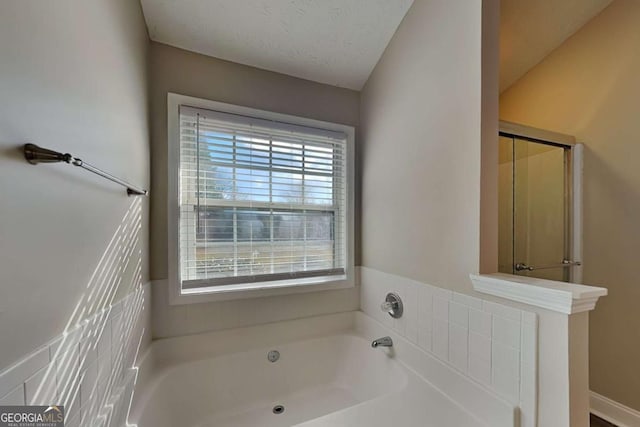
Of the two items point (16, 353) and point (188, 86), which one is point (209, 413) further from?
point (188, 86)

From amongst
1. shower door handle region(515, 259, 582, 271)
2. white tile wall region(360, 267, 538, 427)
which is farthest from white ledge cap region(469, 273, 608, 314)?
shower door handle region(515, 259, 582, 271)

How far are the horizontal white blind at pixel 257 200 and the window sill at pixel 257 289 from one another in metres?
0.05

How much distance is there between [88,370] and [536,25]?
311cm

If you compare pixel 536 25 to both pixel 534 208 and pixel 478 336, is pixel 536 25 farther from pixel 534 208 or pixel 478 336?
pixel 478 336

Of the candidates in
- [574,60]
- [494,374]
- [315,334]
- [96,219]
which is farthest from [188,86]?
[574,60]

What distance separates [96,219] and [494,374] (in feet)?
5.42

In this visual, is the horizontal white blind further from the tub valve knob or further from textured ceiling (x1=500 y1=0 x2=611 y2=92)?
textured ceiling (x1=500 y1=0 x2=611 y2=92)

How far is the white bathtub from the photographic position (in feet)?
4.07

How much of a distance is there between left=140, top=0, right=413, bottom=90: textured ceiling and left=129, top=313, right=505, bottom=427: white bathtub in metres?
1.81

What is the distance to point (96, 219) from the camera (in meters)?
0.90

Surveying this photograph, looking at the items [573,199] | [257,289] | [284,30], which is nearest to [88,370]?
[257,289]

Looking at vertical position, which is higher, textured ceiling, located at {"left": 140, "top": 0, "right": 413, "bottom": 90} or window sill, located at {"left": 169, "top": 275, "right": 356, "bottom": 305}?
textured ceiling, located at {"left": 140, "top": 0, "right": 413, "bottom": 90}

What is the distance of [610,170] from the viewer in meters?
1.81
